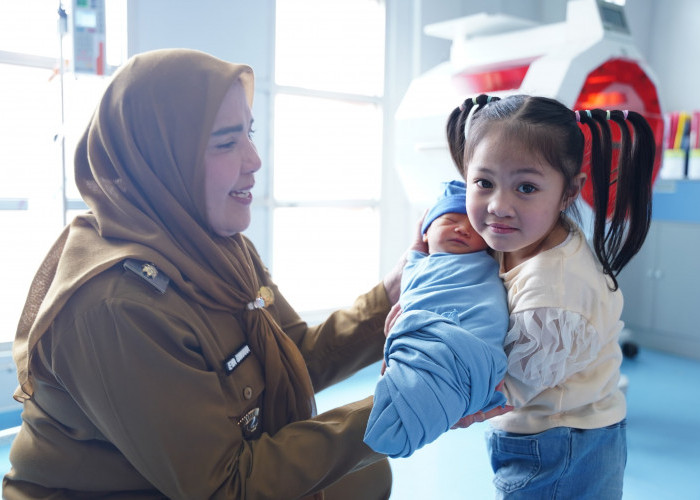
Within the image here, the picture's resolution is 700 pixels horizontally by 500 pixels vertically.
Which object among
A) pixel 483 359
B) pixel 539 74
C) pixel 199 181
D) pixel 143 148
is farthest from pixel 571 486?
pixel 539 74

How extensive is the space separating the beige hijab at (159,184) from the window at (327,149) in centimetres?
232

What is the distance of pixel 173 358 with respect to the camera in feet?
3.89

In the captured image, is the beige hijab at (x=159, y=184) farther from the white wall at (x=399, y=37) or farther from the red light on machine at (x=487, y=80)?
the red light on machine at (x=487, y=80)

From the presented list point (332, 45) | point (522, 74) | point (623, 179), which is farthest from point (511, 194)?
point (332, 45)

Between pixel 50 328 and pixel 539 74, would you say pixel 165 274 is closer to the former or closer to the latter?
pixel 50 328

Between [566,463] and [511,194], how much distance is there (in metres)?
0.60

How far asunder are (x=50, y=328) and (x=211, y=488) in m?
0.45

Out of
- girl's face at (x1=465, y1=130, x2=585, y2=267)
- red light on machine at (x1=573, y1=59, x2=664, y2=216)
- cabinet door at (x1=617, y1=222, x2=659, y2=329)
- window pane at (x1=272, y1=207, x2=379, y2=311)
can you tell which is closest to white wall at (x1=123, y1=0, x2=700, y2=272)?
red light on machine at (x1=573, y1=59, x2=664, y2=216)

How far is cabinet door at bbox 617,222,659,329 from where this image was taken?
13.8 feet

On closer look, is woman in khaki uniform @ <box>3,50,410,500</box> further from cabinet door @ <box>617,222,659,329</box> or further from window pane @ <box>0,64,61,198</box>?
cabinet door @ <box>617,222,659,329</box>

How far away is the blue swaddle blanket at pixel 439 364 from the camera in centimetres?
107

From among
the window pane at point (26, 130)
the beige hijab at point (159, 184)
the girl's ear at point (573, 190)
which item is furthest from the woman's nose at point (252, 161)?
the window pane at point (26, 130)

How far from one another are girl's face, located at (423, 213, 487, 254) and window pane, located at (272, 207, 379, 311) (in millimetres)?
2797

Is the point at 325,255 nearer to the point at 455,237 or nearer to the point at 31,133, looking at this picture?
the point at 31,133
